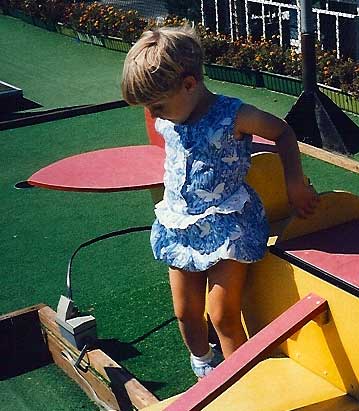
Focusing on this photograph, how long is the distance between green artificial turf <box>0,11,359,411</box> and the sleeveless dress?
0.93 metres

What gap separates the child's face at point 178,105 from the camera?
278cm

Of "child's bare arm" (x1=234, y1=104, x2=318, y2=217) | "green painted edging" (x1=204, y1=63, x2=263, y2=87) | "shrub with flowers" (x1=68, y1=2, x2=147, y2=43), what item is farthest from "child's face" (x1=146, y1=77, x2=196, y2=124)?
"shrub with flowers" (x1=68, y1=2, x2=147, y2=43)

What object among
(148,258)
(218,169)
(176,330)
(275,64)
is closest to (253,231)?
(218,169)

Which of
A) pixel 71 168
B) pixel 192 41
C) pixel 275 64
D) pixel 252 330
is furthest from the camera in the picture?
pixel 275 64

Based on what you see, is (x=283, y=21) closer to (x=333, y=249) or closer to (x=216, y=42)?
(x=216, y=42)

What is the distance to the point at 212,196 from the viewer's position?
9.59ft

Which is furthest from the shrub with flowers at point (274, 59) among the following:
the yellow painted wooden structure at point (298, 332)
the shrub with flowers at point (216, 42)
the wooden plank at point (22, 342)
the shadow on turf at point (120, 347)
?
the yellow painted wooden structure at point (298, 332)

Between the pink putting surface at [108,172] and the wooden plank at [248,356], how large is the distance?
43.4 inches

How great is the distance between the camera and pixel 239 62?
9.34 metres

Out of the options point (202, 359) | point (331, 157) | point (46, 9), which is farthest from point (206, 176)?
point (46, 9)

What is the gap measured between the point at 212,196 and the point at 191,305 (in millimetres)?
413

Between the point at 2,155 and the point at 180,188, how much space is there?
475cm

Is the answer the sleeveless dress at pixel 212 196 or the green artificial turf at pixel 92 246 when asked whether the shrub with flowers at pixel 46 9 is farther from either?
the sleeveless dress at pixel 212 196

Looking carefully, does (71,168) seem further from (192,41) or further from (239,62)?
(239,62)
